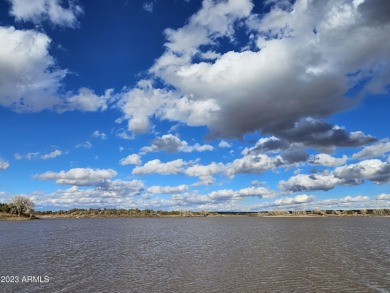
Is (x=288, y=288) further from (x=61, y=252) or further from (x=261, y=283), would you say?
(x=61, y=252)

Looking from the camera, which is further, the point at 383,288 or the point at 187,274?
the point at 187,274

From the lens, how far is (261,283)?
27.7 metres

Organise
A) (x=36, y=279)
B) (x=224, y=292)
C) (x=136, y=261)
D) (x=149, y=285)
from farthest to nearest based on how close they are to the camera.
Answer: (x=136, y=261) → (x=36, y=279) → (x=149, y=285) → (x=224, y=292)

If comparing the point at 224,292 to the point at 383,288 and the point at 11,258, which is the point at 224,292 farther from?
the point at 11,258

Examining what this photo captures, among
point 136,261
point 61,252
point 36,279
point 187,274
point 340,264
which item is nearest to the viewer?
point 36,279

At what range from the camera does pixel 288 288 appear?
25906 millimetres

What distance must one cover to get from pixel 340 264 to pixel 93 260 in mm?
28301

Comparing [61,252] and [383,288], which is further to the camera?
[61,252]

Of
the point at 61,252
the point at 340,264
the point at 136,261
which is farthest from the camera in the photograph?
the point at 61,252

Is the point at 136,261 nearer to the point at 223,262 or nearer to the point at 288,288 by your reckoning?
the point at 223,262

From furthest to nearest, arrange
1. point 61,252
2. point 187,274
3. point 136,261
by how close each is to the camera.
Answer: point 61,252, point 136,261, point 187,274

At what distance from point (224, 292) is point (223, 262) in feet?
44.1

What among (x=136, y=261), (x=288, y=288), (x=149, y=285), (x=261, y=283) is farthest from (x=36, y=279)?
(x=288, y=288)

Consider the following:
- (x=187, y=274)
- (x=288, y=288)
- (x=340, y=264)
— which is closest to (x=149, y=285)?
(x=187, y=274)
